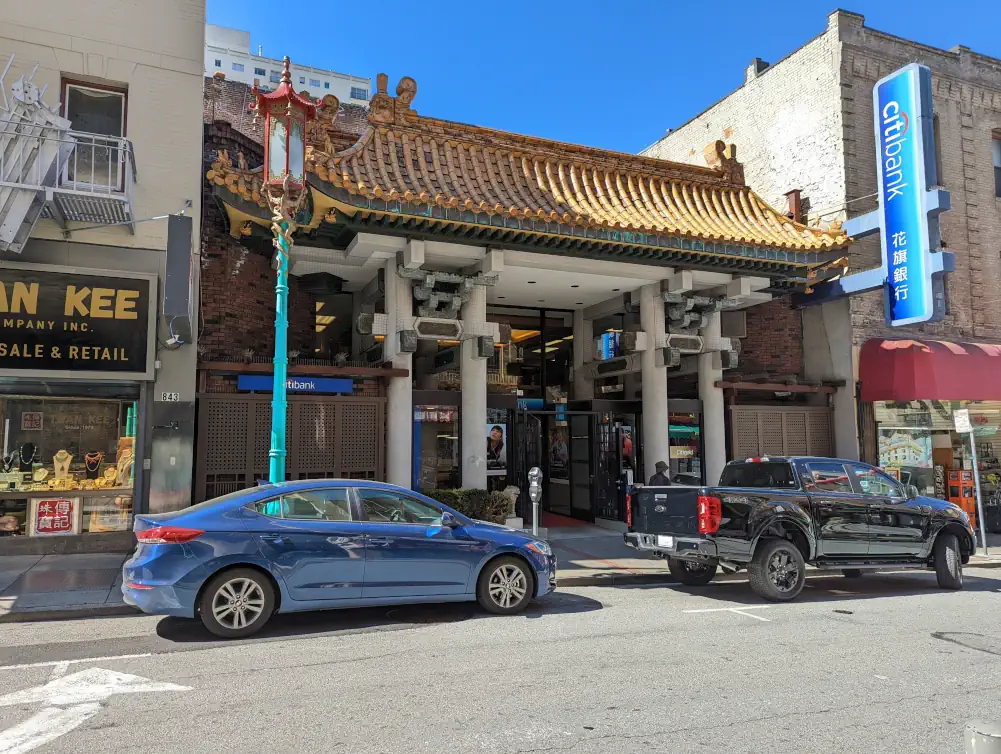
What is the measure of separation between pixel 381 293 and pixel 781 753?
10406mm

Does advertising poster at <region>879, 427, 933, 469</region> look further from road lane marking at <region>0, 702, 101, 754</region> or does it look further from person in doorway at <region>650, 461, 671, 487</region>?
A: road lane marking at <region>0, 702, 101, 754</region>

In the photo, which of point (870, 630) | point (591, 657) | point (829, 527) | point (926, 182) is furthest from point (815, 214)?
point (591, 657)

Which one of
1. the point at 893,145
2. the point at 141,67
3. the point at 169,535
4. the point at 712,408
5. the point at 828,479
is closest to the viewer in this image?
the point at 169,535

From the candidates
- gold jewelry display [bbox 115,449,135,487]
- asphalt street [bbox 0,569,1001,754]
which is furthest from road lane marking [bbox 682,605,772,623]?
gold jewelry display [bbox 115,449,135,487]

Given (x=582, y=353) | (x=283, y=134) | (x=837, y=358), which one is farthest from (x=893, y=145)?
(x=283, y=134)

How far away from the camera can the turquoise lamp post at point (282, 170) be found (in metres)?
8.75

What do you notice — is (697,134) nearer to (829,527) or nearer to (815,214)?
(815,214)

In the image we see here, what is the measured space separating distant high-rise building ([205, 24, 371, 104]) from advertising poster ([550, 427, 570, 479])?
72.8m

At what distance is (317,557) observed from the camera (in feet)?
21.7

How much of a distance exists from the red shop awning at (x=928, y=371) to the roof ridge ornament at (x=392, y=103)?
11046 millimetres

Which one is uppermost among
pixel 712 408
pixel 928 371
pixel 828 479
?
pixel 928 371

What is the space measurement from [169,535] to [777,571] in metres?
6.73

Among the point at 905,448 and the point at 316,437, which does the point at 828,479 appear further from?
the point at 905,448

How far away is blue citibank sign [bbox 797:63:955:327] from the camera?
13.8 m
